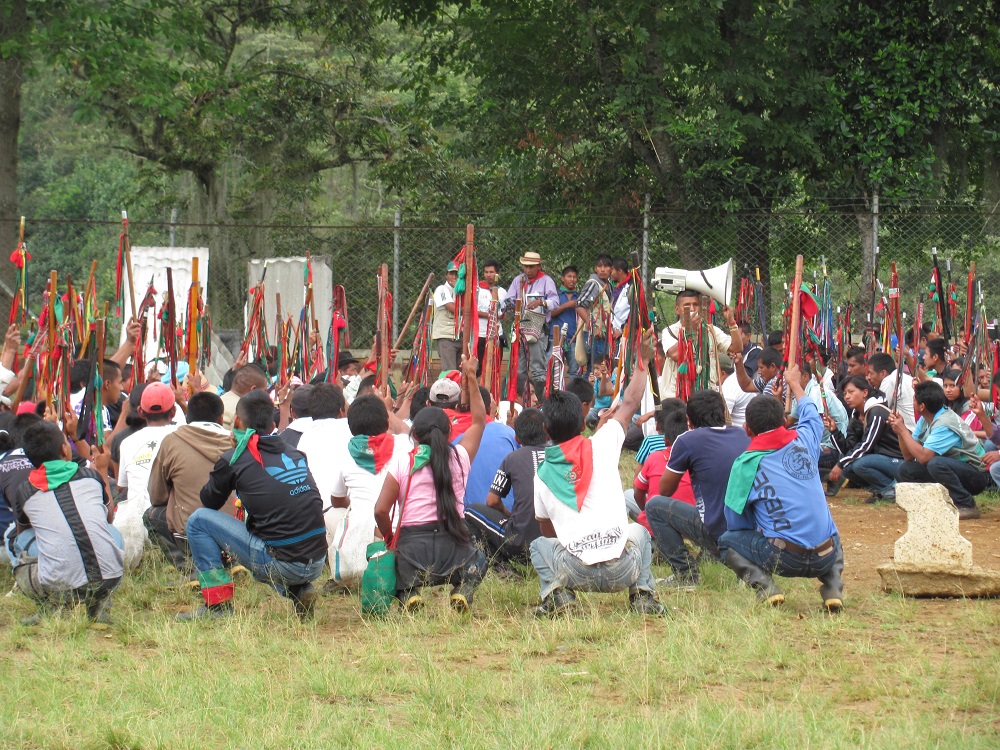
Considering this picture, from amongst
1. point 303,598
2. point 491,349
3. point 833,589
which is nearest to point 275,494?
point 303,598

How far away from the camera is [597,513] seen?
594cm

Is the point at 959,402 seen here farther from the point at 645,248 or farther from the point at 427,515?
the point at 427,515

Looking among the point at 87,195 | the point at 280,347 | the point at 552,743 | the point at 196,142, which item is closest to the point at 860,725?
the point at 552,743

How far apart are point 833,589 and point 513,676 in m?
1.97

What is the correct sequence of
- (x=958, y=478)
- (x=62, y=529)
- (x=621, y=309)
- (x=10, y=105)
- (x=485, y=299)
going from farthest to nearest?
1. (x=10, y=105)
2. (x=485, y=299)
3. (x=621, y=309)
4. (x=958, y=478)
5. (x=62, y=529)

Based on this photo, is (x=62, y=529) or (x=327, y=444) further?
(x=327, y=444)

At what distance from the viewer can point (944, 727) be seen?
171 inches

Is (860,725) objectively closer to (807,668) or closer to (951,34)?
(807,668)

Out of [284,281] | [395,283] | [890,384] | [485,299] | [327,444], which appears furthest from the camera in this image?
[284,281]

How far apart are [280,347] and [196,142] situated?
27.3ft

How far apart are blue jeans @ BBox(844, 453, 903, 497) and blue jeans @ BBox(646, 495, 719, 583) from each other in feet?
11.6

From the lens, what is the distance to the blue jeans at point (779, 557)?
6004 mm

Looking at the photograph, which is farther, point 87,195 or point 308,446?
point 87,195

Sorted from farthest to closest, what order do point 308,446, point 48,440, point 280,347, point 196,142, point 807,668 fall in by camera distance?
1. point 196,142
2. point 280,347
3. point 308,446
4. point 48,440
5. point 807,668
